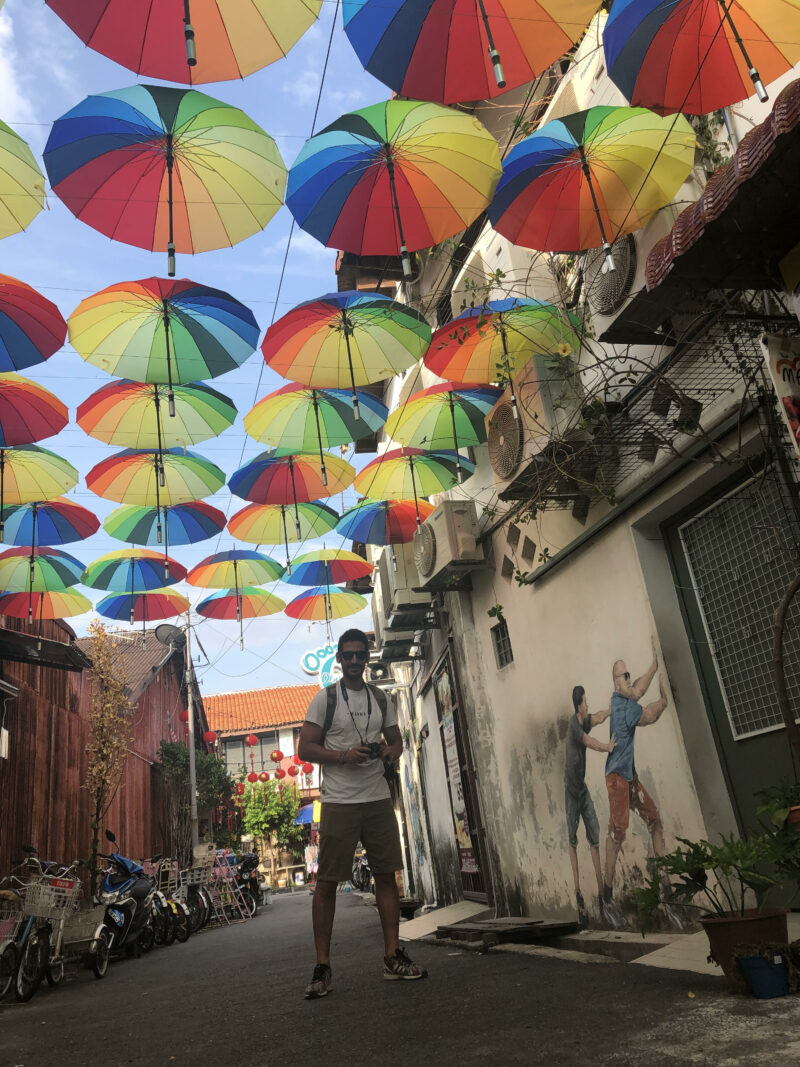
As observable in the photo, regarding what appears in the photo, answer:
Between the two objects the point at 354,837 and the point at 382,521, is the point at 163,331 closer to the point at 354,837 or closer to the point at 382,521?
the point at 382,521

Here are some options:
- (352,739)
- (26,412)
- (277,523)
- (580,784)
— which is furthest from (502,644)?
(26,412)

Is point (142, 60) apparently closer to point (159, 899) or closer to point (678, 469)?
point (678, 469)

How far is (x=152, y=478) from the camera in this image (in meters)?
10.1

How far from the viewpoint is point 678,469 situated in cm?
517

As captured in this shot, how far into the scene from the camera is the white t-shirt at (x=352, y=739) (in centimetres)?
486

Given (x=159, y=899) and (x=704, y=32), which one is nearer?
(x=704, y=32)

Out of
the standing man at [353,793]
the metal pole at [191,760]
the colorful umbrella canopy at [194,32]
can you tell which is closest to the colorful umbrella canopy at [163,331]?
the colorful umbrella canopy at [194,32]

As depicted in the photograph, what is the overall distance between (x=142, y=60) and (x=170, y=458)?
555 centimetres

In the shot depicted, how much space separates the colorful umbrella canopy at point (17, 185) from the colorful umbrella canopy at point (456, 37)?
229cm

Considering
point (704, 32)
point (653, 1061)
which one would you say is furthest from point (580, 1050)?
point (704, 32)

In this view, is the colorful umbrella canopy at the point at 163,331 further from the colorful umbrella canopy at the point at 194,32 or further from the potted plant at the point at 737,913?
the potted plant at the point at 737,913

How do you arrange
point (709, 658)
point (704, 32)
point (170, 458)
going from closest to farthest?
point (704, 32), point (709, 658), point (170, 458)

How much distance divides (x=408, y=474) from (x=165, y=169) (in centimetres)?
448

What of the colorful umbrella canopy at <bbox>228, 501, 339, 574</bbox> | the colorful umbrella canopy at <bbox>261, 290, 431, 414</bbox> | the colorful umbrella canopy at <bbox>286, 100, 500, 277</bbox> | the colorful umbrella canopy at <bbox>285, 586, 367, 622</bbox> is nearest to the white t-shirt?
the colorful umbrella canopy at <bbox>286, 100, 500, 277</bbox>
